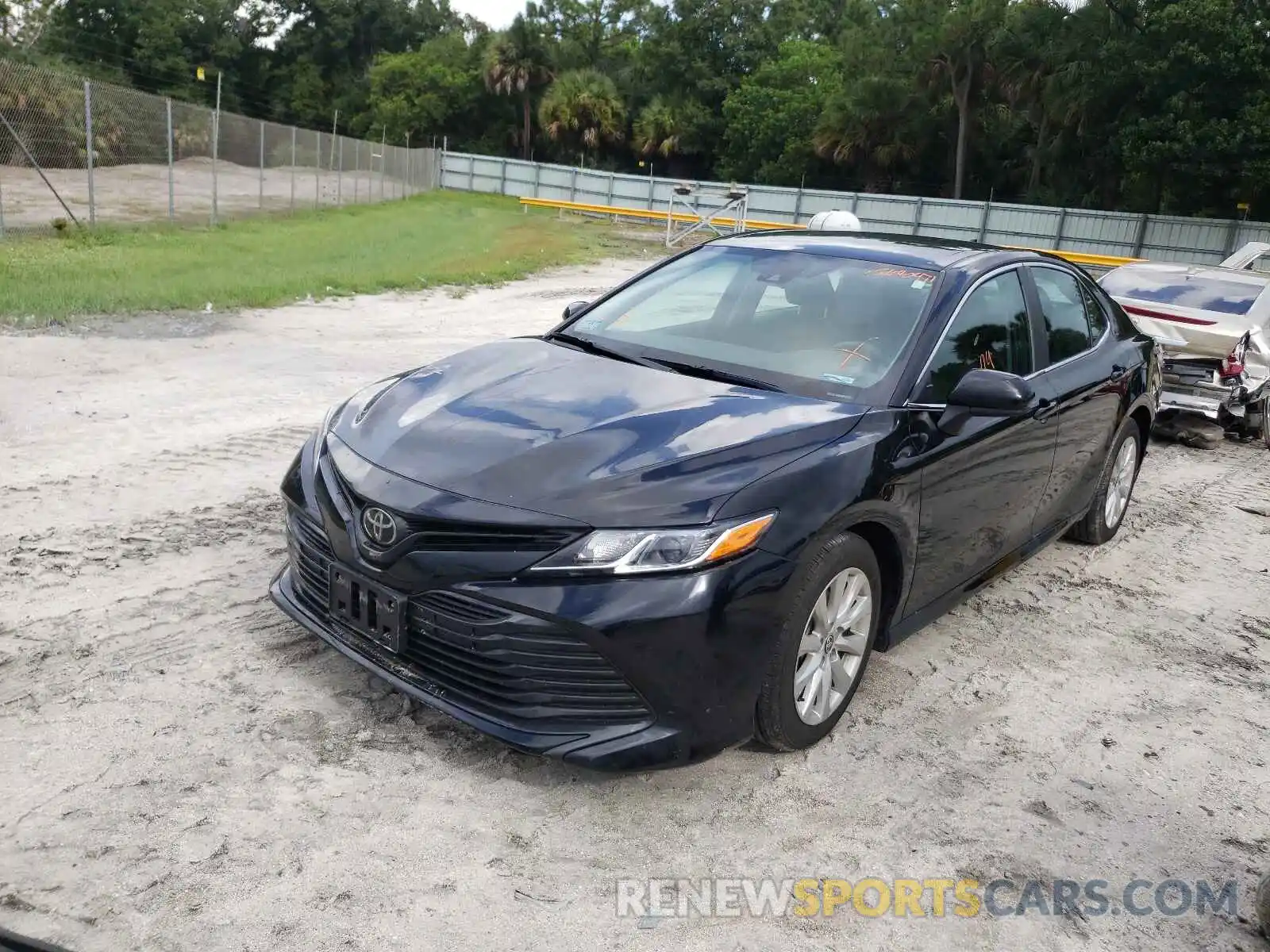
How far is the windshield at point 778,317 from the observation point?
4.12 m

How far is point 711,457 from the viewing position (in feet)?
11.0

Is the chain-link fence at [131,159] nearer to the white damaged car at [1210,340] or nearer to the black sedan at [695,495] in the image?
the black sedan at [695,495]

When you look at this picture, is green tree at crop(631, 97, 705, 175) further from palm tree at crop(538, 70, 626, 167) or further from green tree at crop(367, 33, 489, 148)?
green tree at crop(367, 33, 489, 148)

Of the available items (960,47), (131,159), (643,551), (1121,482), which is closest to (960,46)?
(960,47)

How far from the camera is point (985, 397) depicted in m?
3.91

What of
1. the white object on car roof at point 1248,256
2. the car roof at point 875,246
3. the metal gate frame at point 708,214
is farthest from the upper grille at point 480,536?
the metal gate frame at point 708,214

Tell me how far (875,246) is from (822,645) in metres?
2.01

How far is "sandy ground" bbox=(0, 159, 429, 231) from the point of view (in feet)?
55.7

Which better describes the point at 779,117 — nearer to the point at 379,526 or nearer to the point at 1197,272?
the point at 1197,272

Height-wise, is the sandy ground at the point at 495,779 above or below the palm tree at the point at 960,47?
below

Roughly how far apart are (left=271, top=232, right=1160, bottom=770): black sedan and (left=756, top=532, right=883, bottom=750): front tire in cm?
1

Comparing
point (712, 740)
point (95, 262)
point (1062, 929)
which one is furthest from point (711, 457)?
point (95, 262)

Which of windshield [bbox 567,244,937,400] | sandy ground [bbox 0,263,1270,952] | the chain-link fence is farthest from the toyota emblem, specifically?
the chain-link fence

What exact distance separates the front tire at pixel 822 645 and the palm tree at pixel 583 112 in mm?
54369
